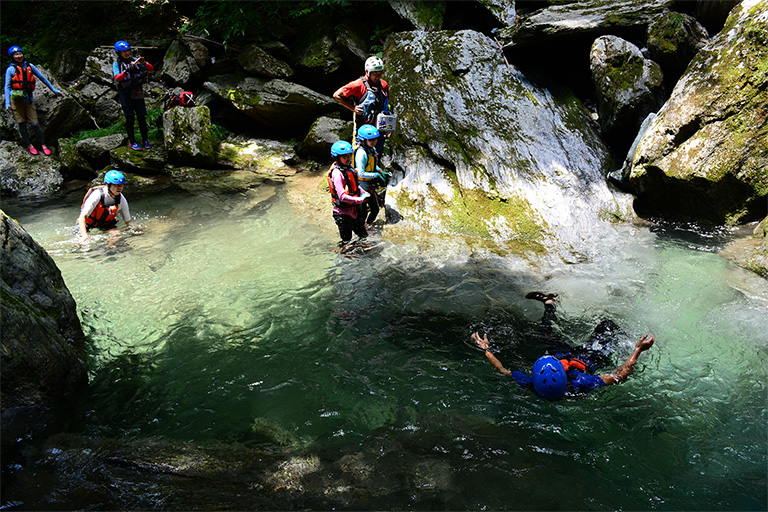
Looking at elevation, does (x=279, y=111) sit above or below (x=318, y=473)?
above

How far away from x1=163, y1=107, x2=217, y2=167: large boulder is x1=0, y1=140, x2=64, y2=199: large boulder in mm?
3017

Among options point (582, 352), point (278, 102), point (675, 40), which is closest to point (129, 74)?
point (278, 102)

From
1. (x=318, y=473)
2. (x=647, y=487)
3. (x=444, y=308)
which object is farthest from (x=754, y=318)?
(x=318, y=473)

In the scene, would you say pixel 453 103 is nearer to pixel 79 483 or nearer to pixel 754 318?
pixel 754 318

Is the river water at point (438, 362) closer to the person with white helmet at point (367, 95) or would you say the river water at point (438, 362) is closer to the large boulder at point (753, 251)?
the large boulder at point (753, 251)

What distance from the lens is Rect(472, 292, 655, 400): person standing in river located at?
4527mm

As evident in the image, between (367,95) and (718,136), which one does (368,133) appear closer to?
(367,95)

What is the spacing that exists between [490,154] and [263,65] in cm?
729

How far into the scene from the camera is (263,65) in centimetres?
1284

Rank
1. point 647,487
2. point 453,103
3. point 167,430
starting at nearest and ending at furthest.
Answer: point 647,487 < point 167,430 < point 453,103

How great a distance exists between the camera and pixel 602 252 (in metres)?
7.52

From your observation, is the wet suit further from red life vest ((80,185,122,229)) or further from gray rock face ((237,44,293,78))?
gray rock face ((237,44,293,78))

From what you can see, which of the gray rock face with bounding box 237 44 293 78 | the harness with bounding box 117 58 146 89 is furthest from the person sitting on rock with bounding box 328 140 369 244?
the harness with bounding box 117 58 146 89

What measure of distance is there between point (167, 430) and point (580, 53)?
10.4 m
